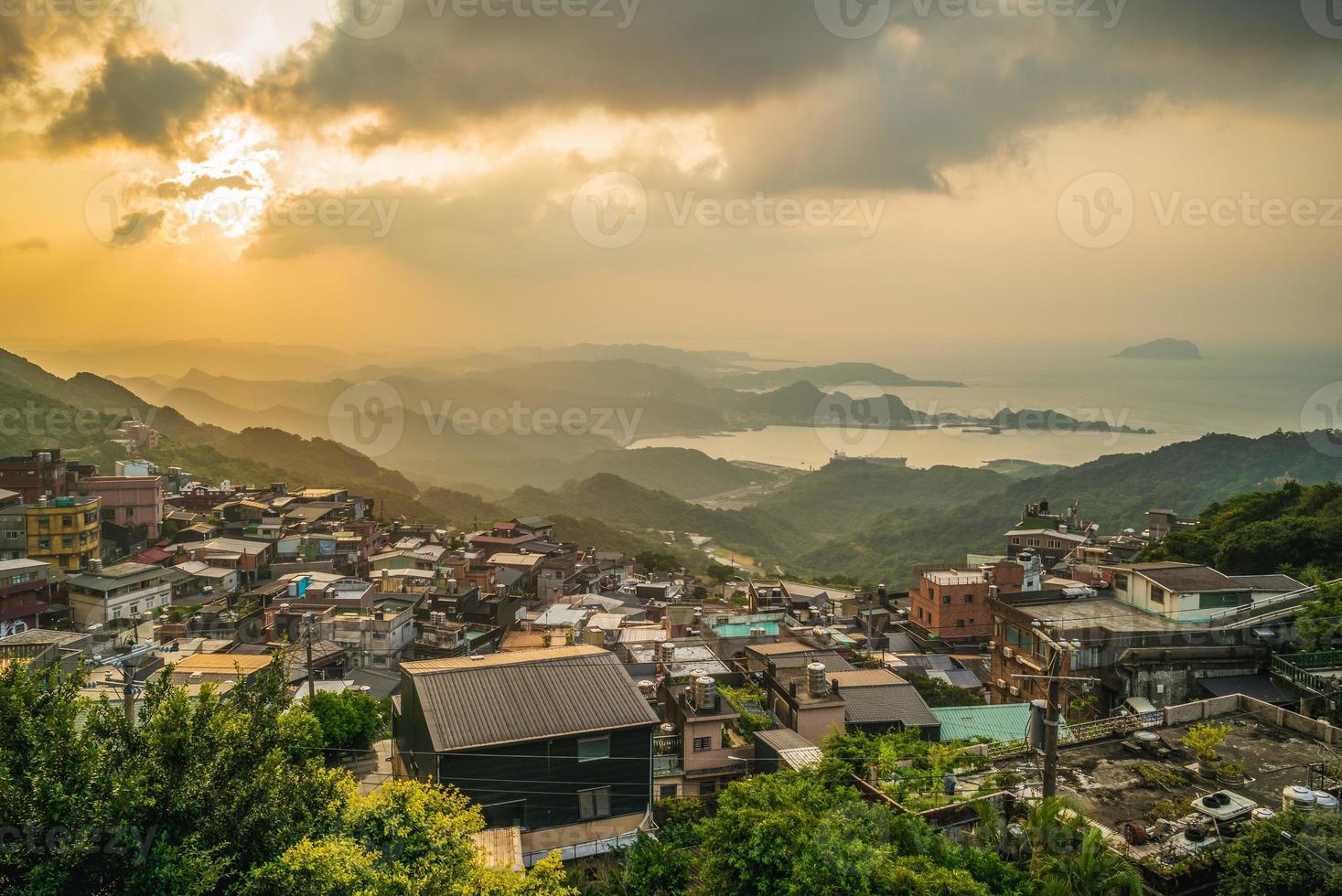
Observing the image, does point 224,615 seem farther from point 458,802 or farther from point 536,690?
point 458,802

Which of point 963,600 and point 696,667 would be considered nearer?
point 696,667

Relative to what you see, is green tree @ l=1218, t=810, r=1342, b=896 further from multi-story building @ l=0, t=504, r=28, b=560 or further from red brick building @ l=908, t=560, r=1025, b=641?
multi-story building @ l=0, t=504, r=28, b=560

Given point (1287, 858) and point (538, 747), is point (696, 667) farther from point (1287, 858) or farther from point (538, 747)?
point (1287, 858)

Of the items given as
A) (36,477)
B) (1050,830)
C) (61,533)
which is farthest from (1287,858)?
(36,477)

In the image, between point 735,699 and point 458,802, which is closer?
point 458,802

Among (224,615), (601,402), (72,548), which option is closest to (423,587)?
(224,615)

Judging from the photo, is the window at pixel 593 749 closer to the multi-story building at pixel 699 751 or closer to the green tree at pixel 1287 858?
the multi-story building at pixel 699 751

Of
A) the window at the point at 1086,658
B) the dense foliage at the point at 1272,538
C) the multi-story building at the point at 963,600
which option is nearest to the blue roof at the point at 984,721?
the window at the point at 1086,658
